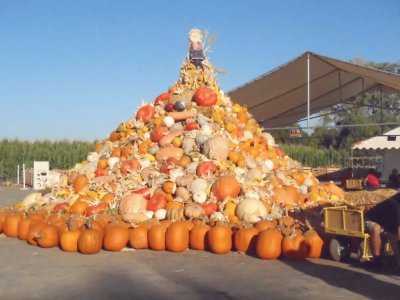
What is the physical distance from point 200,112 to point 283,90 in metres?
4.28

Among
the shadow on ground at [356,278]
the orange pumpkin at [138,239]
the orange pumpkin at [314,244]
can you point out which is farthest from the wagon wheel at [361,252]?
the orange pumpkin at [138,239]

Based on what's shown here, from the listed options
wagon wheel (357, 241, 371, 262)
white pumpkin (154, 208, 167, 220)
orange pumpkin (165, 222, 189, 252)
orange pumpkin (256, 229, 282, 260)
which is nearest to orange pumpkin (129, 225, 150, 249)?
orange pumpkin (165, 222, 189, 252)

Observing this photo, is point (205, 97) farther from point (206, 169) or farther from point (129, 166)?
point (206, 169)

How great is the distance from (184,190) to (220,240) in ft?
7.88

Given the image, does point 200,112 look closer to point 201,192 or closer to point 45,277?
point 201,192

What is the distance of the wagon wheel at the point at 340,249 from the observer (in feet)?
28.6

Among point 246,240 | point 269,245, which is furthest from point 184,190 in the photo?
point 269,245

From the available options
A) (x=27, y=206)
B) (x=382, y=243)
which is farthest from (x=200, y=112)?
(x=382, y=243)

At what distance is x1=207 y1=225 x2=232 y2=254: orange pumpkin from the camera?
9602 mm

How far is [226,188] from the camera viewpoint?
11.4 metres

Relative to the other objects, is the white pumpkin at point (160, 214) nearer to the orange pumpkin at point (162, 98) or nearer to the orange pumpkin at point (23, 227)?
the orange pumpkin at point (23, 227)

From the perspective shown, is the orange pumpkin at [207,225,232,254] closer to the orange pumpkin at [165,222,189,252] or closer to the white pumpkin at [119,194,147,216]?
the orange pumpkin at [165,222,189,252]

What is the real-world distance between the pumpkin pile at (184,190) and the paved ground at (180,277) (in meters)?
0.35

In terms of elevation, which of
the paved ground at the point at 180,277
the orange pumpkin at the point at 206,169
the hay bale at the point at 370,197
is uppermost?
the orange pumpkin at the point at 206,169
